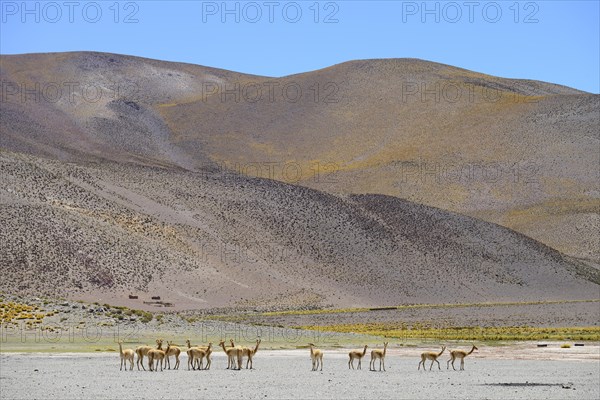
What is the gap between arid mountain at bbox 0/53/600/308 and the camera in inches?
3393

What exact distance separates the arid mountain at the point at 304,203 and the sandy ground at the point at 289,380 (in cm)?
4147

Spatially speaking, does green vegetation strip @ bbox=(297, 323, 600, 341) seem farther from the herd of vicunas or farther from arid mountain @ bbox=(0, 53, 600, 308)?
arid mountain @ bbox=(0, 53, 600, 308)

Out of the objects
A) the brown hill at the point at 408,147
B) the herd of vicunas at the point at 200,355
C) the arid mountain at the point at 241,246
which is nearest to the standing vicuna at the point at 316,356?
the herd of vicunas at the point at 200,355

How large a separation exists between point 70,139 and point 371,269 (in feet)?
259

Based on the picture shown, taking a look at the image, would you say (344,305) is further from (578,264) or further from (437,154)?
(437,154)

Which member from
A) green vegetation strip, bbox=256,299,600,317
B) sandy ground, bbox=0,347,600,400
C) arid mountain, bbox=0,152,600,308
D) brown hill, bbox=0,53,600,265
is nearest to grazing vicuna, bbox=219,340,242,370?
sandy ground, bbox=0,347,600,400

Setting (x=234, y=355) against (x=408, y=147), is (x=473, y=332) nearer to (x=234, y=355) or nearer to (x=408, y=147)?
(x=234, y=355)

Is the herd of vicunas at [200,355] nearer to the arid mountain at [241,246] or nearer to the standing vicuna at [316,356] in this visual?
the standing vicuna at [316,356]

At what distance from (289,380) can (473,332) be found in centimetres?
3043

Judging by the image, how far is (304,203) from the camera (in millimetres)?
116562

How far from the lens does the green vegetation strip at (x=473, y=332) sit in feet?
172

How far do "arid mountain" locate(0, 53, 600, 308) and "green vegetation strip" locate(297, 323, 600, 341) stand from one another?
71.5ft

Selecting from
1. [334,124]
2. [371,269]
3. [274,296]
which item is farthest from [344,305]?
[334,124]

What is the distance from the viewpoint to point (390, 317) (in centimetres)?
7650
